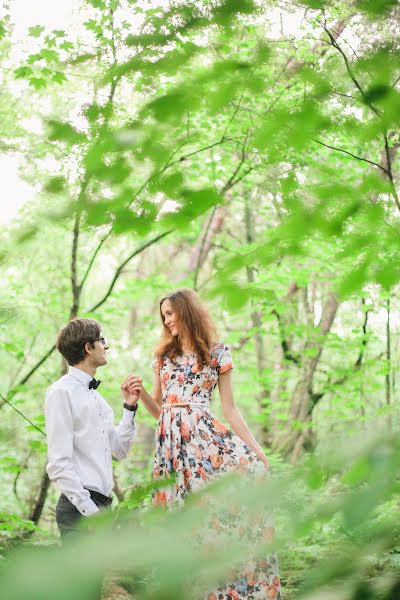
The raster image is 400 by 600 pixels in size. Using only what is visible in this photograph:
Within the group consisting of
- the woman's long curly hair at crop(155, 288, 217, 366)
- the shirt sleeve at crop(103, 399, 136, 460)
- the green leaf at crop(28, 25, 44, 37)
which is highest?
the green leaf at crop(28, 25, 44, 37)

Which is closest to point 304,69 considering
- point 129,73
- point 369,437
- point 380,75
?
point 380,75

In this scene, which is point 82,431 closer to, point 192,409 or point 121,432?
point 121,432

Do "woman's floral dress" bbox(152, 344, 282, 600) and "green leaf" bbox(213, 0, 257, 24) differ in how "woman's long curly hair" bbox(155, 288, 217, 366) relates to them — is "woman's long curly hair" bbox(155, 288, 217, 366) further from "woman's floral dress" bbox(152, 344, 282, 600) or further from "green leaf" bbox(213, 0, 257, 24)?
"green leaf" bbox(213, 0, 257, 24)

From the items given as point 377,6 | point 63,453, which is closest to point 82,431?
point 63,453

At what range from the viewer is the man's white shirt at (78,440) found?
2.82m

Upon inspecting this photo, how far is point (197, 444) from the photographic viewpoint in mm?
3512

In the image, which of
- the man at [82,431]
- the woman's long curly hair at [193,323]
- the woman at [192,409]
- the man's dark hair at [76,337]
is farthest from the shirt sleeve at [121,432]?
the woman's long curly hair at [193,323]

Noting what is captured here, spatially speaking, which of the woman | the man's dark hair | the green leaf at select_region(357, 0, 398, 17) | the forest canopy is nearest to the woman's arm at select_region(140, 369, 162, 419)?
the woman

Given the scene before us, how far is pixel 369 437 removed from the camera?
0.86 meters

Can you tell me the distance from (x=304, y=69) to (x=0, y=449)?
4.78 metres

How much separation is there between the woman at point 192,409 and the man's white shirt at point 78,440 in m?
0.43

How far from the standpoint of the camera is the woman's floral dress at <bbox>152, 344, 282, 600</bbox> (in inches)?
133

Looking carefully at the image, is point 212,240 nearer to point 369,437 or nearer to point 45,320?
point 45,320

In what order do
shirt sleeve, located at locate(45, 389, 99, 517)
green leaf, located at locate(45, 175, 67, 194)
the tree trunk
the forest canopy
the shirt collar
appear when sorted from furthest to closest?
the tree trunk → the shirt collar → shirt sleeve, located at locate(45, 389, 99, 517) → green leaf, located at locate(45, 175, 67, 194) → the forest canopy
